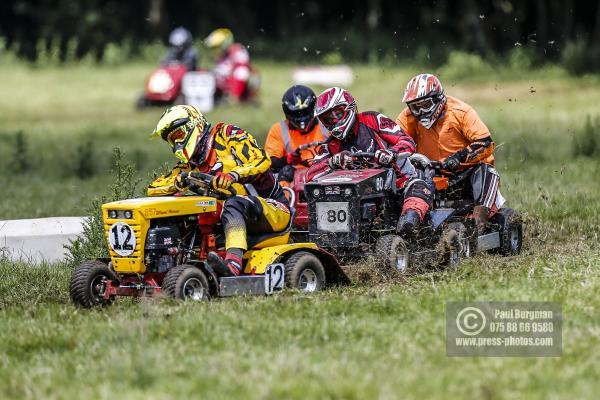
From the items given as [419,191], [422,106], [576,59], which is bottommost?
[419,191]

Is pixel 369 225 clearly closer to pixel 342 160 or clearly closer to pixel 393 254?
pixel 393 254

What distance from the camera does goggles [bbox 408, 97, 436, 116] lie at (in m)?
12.5

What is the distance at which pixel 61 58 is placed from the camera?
4706 centimetres

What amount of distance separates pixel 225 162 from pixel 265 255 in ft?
3.12

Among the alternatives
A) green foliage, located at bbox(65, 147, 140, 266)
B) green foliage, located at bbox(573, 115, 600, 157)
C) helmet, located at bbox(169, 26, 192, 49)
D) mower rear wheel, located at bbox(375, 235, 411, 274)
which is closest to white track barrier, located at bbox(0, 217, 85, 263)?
green foliage, located at bbox(65, 147, 140, 266)

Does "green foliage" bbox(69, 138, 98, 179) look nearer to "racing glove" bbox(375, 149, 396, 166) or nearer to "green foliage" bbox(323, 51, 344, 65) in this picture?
"racing glove" bbox(375, 149, 396, 166)

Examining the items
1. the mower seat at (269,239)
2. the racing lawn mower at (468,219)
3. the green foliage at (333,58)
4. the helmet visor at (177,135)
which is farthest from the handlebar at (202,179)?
the green foliage at (333,58)

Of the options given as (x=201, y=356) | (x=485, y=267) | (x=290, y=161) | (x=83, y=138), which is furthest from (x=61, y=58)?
(x=201, y=356)

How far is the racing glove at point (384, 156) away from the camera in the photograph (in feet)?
38.1

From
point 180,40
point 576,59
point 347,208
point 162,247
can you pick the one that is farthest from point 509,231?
point 576,59

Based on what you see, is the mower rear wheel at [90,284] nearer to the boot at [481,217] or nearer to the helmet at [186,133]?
the helmet at [186,133]

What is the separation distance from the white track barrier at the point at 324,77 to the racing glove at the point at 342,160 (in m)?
24.3

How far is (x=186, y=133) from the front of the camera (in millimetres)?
10805

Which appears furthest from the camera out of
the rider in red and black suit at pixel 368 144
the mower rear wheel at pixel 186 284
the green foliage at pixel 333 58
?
the green foliage at pixel 333 58
